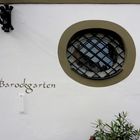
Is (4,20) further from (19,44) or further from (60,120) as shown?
(60,120)

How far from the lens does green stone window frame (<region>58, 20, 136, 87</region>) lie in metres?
6.71

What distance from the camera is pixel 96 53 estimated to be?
6895 millimetres

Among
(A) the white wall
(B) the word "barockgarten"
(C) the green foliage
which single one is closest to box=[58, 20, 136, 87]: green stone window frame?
(A) the white wall

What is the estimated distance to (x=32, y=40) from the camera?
6.74 meters

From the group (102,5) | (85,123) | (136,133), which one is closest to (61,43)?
(102,5)

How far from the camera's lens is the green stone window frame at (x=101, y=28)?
264 inches

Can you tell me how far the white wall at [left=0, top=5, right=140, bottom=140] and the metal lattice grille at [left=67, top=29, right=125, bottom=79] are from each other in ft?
0.82

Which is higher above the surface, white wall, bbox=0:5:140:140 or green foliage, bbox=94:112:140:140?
white wall, bbox=0:5:140:140

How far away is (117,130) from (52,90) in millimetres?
1182

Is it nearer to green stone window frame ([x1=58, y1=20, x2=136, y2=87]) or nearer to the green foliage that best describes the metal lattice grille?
green stone window frame ([x1=58, y1=20, x2=136, y2=87])

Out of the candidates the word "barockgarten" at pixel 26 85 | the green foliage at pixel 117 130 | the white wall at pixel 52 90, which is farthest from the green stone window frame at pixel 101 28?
the green foliage at pixel 117 130

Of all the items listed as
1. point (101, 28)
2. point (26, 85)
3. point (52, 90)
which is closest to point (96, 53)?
point (101, 28)

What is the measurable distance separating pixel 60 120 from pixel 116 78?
43.2 inches

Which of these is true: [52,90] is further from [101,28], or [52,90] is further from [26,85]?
[101,28]
